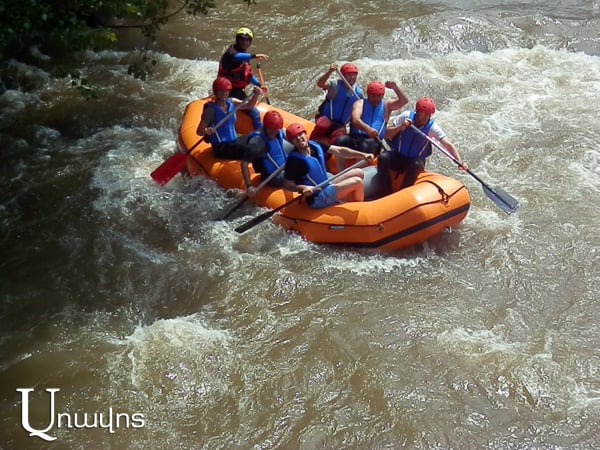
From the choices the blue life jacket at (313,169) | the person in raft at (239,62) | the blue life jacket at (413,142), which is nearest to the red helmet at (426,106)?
the blue life jacket at (413,142)

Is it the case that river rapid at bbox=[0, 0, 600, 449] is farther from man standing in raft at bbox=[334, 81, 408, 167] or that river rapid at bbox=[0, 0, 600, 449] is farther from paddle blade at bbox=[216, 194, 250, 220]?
man standing in raft at bbox=[334, 81, 408, 167]

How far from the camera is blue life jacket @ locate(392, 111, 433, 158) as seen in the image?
637 centimetres

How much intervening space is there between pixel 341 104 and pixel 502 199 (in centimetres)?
191

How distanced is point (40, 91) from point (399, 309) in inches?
237

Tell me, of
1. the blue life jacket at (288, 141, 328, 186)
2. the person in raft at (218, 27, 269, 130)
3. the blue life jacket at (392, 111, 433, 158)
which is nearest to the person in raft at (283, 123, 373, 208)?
the blue life jacket at (288, 141, 328, 186)

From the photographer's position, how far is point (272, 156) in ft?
21.5

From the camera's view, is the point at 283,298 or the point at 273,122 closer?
the point at 283,298

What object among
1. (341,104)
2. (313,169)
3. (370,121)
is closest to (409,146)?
(370,121)

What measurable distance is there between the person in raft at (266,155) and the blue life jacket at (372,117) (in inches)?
31.6

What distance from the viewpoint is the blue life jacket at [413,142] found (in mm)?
6367

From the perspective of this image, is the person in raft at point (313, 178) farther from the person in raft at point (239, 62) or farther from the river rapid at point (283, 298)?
the person in raft at point (239, 62)

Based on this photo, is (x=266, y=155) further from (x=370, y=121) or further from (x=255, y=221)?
(x=370, y=121)

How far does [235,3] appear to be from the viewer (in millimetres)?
11508

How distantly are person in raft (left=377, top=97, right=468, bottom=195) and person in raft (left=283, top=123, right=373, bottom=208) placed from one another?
0.32 metres
